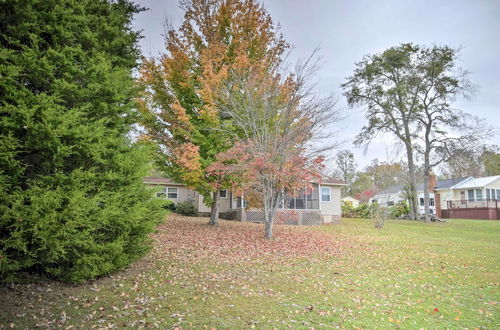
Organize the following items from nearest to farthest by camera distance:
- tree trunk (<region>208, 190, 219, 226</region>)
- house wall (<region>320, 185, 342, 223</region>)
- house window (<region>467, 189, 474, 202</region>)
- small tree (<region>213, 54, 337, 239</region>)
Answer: small tree (<region>213, 54, 337, 239</region>) < tree trunk (<region>208, 190, 219, 226</region>) < house wall (<region>320, 185, 342, 223</region>) < house window (<region>467, 189, 474, 202</region>)

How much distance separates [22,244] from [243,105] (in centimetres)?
928

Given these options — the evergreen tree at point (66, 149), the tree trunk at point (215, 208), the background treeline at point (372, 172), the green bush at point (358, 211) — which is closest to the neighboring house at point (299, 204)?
the tree trunk at point (215, 208)

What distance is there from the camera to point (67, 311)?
14.9ft

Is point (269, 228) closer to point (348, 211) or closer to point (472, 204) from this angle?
point (348, 211)

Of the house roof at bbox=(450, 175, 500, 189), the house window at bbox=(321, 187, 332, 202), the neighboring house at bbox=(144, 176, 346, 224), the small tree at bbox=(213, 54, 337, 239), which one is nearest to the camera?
the small tree at bbox=(213, 54, 337, 239)

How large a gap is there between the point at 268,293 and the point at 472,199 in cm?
3937

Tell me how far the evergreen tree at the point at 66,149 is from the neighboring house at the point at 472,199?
117 ft

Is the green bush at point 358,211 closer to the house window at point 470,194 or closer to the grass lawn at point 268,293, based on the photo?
the house window at point 470,194

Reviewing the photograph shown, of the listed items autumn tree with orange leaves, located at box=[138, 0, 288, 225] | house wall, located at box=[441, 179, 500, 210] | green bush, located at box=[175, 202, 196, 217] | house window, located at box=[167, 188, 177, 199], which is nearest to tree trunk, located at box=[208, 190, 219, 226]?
autumn tree with orange leaves, located at box=[138, 0, 288, 225]

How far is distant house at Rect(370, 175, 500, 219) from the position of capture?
31547 mm

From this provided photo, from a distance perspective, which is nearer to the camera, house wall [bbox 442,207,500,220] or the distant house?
house wall [bbox 442,207,500,220]

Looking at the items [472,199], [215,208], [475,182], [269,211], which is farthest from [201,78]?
[475,182]

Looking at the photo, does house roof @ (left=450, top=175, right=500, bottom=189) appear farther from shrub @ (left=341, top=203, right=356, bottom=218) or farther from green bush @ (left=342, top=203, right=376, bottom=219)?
shrub @ (left=341, top=203, right=356, bottom=218)

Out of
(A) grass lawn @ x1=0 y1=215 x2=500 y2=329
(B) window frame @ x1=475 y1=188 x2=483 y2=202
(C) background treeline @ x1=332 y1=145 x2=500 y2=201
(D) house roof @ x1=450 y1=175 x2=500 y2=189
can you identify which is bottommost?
(A) grass lawn @ x1=0 y1=215 x2=500 y2=329
